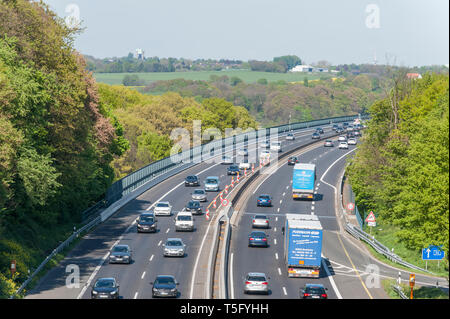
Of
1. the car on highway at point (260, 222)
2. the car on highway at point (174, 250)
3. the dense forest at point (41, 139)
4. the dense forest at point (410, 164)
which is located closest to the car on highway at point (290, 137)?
the dense forest at point (410, 164)

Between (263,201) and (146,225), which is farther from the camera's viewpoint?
(263,201)

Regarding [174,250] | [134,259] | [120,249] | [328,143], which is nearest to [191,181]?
[174,250]

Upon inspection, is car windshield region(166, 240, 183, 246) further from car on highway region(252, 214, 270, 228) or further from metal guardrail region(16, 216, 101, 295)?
car on highway region(252, 214, 270, 228)

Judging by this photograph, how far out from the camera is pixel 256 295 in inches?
1553

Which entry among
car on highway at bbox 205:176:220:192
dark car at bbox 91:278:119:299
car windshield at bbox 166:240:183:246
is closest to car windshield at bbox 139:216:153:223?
car windshield at bbox 166:240:183:246

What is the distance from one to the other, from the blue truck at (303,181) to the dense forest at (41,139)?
20.1 meters

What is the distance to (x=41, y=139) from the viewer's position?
54.3m

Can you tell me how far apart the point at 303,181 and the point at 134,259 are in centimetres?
3015

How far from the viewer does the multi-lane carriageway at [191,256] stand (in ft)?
135

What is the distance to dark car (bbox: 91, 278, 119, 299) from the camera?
3625 centimetres

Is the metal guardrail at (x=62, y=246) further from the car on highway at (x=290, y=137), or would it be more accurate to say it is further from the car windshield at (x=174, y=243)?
the car on highway at (x=290, y=137)

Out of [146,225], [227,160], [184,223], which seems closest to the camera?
[146,225]

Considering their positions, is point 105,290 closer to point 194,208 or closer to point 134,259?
point 134,259
